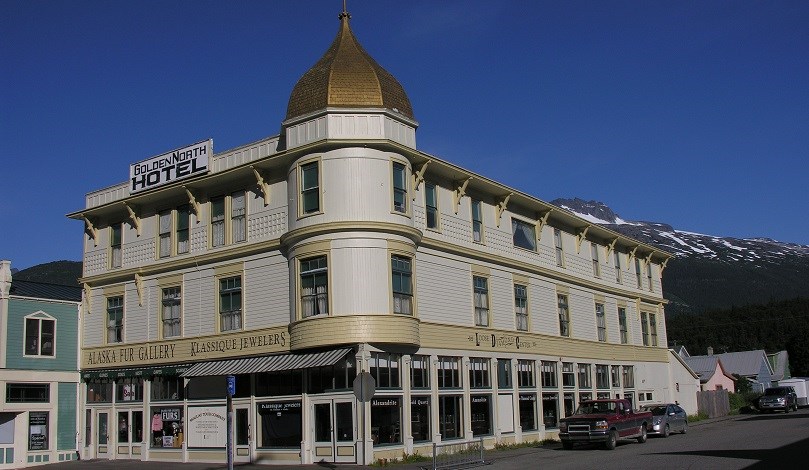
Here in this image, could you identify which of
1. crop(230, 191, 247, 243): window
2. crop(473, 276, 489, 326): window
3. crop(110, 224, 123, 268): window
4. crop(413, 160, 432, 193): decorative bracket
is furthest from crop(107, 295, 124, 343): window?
crop(473, 276, 489, 326): window

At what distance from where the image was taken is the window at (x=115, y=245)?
126 ft

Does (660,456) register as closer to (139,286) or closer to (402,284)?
(402,284)

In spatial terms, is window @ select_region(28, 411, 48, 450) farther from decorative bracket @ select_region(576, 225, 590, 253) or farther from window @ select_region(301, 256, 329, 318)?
decorative bracket @ select_region(576, 225, 590, 253)

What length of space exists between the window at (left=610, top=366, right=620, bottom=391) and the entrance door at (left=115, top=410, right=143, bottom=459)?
24405 millimetres

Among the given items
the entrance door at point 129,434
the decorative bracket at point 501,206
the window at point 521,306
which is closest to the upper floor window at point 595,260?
the window at point 521,306

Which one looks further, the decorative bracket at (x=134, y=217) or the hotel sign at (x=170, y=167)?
the decorative bracket at (x=134, y=217)

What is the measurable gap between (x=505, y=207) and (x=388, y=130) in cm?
903

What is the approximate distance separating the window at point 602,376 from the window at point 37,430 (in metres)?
26.1

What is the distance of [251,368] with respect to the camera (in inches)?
1220

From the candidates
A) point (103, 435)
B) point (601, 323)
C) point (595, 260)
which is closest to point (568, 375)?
point (601, 323)

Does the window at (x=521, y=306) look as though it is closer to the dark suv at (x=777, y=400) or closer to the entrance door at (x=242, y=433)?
the entrance door at (x=242, y=433)

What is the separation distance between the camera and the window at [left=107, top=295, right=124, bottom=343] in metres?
37.4

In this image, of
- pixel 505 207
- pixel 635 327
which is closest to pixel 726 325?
pixel 635 327

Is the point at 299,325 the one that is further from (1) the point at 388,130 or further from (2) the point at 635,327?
(2) the point at 635,327
